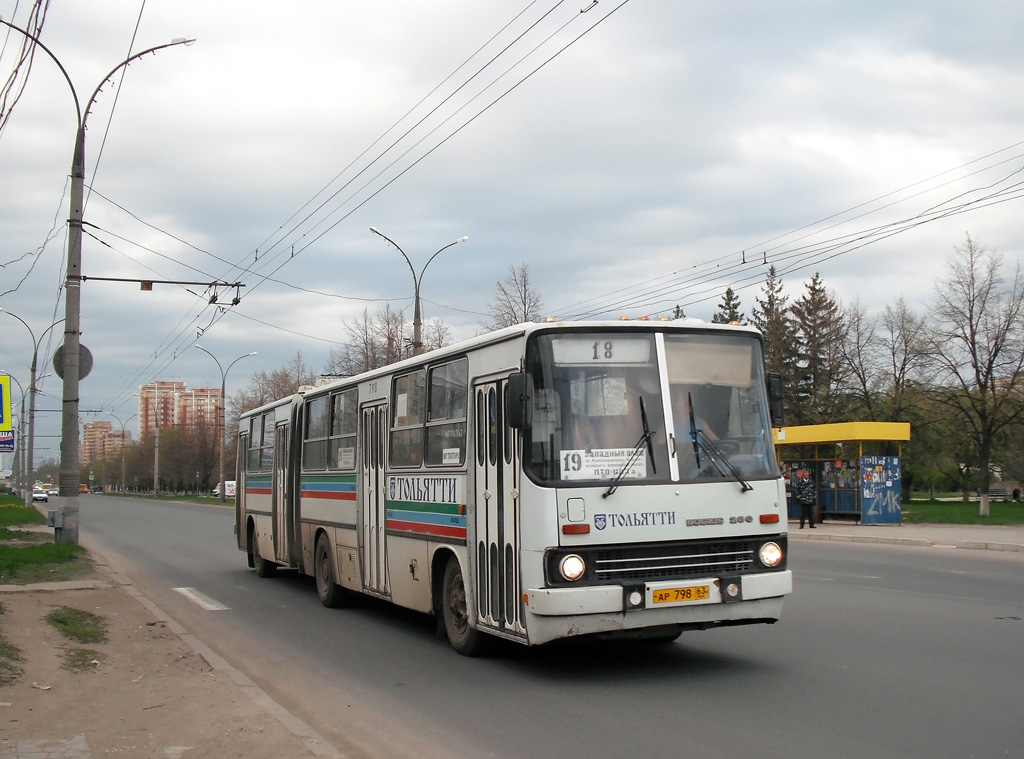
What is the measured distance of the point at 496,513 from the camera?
8977 millimetres

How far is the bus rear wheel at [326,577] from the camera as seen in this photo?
46.3 feet

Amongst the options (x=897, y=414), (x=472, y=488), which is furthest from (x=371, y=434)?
(x=897, y=414)

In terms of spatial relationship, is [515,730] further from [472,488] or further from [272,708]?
[472,488]

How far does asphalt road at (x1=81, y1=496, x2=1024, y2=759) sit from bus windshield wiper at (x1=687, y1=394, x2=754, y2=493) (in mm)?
1639

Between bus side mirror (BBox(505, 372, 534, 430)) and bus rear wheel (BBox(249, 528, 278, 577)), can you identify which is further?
bus rear wheel (BBox(249, 528, 278, 577))

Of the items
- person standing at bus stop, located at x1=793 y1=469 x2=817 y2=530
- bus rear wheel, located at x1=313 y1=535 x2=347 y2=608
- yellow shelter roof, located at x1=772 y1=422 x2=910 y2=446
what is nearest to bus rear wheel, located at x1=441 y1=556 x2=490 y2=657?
bus rear wheel, located at x1=313 y1=535 x2=347 y2=608

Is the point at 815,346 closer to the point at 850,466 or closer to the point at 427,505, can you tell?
the point at 850,466

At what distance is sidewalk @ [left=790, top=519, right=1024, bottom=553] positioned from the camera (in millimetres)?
22422

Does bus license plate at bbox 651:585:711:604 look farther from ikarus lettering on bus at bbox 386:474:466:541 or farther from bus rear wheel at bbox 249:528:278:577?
bus rear wheel at bbox 249:528:278:577

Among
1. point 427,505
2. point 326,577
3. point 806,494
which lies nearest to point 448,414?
point 427,505

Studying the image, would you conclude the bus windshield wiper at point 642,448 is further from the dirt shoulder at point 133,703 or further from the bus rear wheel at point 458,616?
the dirt shoulder at point 133,703

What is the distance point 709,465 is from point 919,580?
27.9 feet

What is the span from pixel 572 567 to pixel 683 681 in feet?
4.35

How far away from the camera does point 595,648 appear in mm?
10023
